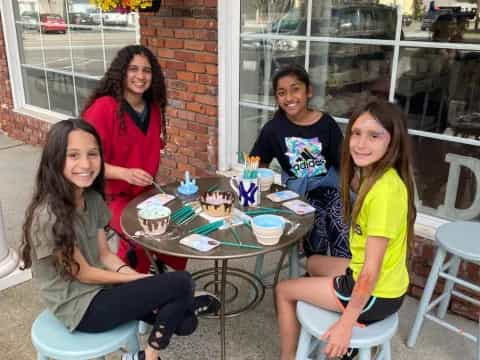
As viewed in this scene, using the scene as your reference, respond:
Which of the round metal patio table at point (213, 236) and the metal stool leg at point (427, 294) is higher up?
the round metal patio table at point (213, 236)

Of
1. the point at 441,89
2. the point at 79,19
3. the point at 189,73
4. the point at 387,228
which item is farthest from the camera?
the point at 79,19

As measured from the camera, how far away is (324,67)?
2912 millimetres

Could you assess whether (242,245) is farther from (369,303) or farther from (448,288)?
(448,288)

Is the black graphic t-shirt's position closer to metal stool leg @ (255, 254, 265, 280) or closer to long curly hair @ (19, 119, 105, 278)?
metal stool leg @ (255, 254, 265, 280)

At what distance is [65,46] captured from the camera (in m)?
4.94

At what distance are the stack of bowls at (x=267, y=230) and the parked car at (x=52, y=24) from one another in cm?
403

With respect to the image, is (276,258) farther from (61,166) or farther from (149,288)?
(61,166)

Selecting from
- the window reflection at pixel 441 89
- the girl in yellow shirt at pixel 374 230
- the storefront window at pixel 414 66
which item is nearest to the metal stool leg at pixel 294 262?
the girl in yellow shirt at pixel 374 230

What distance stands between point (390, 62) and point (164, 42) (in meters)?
Result: 1.70

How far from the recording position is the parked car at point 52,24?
4.90m

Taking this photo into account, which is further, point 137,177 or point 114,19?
point 114,19

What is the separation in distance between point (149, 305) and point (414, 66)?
187 centimetres

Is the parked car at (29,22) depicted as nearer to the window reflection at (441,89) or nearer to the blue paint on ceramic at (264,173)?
the blue paint on ceramic at (264,173)

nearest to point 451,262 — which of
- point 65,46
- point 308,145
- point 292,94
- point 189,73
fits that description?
point 308,145
